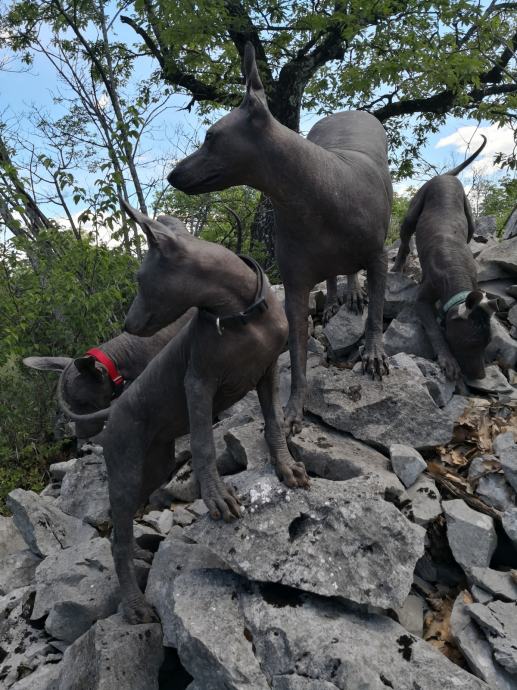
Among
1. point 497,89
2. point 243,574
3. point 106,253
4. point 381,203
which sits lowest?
point 243,574

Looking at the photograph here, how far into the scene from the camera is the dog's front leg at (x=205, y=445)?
3.01 metres

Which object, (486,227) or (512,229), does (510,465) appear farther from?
(486,227)

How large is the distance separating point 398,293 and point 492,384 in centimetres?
154

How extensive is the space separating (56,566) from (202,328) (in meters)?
2.28

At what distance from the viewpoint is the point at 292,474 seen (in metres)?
3.32

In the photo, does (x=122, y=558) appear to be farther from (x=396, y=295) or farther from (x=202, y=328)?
(x=396, y=295)

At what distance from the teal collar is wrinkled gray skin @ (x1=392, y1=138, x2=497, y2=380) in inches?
2.5

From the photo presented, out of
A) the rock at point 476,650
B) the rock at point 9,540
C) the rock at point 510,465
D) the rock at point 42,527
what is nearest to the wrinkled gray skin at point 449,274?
the rock at point 510,465

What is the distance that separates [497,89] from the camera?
12719mm

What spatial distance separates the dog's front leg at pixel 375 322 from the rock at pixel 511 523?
4.65 ft

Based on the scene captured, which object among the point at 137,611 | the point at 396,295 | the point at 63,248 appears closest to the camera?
the point at 137,611

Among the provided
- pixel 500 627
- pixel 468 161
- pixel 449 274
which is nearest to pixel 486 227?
pixel 468 161

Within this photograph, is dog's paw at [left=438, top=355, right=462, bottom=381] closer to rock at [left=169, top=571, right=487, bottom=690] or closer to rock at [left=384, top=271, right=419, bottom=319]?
rock at [left=384, top=271, right=419, bottom=319]

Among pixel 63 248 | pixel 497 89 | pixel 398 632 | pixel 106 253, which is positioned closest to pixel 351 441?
pixel 398 632
